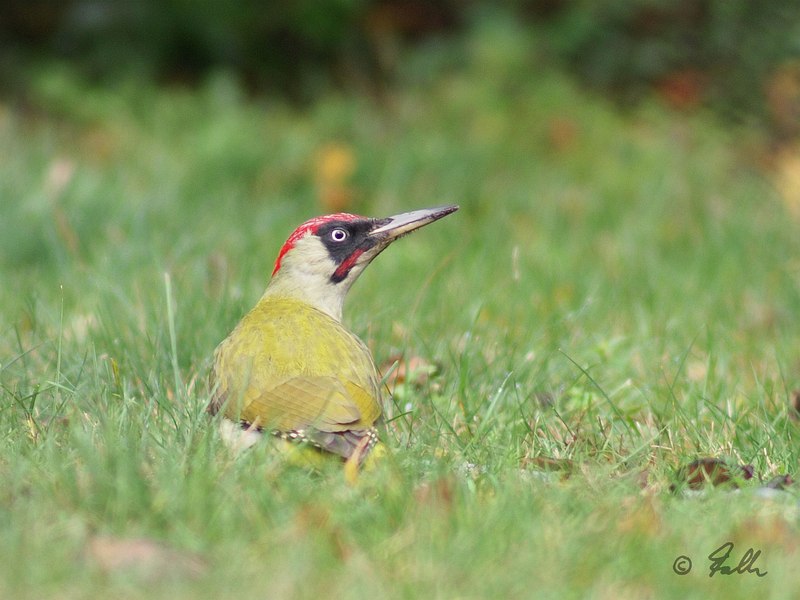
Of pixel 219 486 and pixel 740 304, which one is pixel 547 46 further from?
pixel 219 486

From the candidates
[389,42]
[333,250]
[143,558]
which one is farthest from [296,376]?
[389,42]

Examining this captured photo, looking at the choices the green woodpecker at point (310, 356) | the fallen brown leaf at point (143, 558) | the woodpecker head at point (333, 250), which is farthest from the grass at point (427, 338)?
the woodpecker head at point (333, 250)

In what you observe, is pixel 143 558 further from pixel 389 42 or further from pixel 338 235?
pixel 389 42

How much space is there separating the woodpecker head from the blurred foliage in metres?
4.03

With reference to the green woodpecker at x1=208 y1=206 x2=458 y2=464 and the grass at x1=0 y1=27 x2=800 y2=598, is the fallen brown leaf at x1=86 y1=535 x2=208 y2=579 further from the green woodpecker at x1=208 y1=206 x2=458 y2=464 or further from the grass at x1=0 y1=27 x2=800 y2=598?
the green woodpecker at x1=208 y1=206 x2=458 y2=464

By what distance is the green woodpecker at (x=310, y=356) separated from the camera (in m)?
2.70

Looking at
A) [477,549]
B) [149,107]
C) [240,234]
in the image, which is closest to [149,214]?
[240,234]

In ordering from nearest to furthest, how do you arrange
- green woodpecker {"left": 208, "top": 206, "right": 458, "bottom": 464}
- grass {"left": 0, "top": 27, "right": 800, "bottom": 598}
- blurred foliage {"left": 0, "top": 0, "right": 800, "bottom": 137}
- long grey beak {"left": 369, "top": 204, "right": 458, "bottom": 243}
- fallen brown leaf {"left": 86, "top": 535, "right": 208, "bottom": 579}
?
fallen brown leaf {"left": 86, "top": 535, "right": 208, "bottom": 579} → grass {"left": 0, "top": 27, "right": 800, "bottom": 598} → green woodpecker {"left": 208, "top": 206, "right": 458, "bottom": 464} → long grey beak {"left": 369, "top": 204, "right": 458, "bottom": 243} → blurred foliage {"left": 0, "top": 0, "right": 800, "bottom": 137}

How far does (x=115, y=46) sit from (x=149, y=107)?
1.90 feet

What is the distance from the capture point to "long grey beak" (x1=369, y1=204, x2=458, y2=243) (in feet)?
11.1

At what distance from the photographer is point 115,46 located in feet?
24.5

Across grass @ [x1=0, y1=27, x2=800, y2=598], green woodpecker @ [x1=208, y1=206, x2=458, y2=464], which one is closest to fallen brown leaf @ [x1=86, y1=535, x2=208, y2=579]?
grass @ [x1=0, y1=27, x2=800, y2=598]

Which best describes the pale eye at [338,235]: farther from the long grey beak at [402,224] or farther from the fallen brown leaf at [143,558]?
the fallen brown leaf at [143,558]

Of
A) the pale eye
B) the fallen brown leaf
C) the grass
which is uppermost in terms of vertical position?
the pale eye
